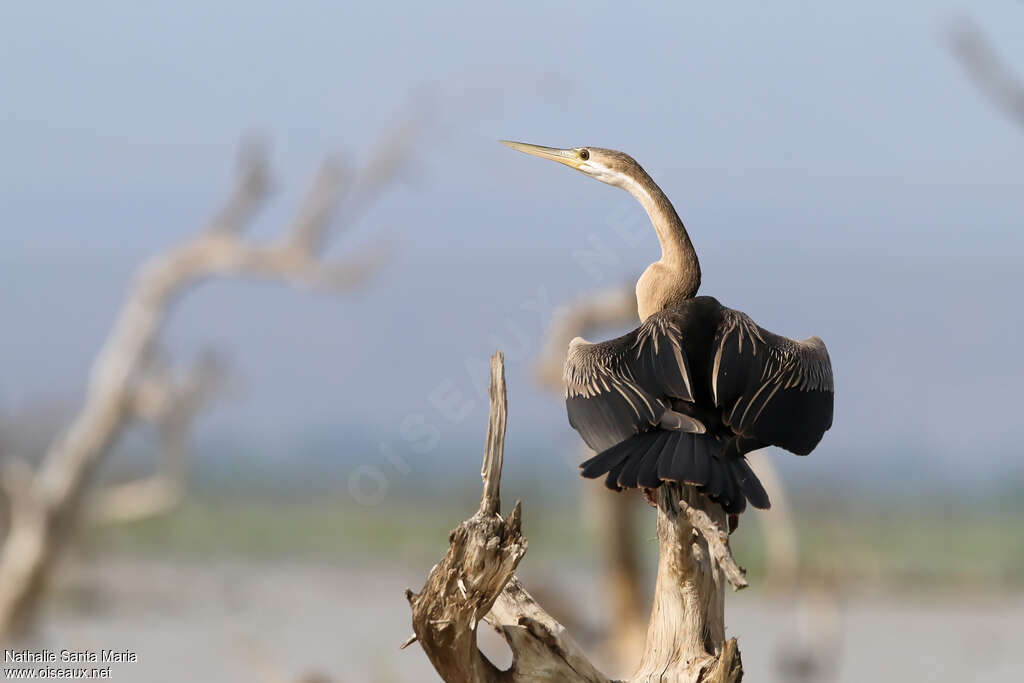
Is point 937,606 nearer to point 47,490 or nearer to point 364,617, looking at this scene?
point 364,617

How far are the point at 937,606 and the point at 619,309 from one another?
14.2 metres

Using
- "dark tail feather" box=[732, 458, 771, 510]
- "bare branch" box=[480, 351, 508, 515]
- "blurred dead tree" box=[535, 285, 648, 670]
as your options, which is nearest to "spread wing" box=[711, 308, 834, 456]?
"dark tail feather" box=[732, 458, 771, 510]

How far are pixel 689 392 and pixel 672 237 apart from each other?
65 centimetres

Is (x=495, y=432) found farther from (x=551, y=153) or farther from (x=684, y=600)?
(x=551, y=153)

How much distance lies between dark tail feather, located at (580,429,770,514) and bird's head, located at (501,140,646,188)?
3.58 feet

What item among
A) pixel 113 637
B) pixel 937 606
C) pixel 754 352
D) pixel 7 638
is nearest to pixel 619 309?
pixel 754 352

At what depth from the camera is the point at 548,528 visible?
2375cm

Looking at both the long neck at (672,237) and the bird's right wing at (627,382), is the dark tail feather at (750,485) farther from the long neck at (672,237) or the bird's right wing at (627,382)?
the long neck at (672,237)

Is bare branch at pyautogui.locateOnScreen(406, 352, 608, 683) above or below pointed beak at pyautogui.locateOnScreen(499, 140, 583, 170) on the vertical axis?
below

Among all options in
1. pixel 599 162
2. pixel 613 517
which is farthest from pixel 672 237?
pixel 613 517

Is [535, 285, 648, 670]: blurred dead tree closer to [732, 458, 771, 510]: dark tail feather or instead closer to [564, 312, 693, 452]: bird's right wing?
[564, 312, 693, 452]: bird's right wing

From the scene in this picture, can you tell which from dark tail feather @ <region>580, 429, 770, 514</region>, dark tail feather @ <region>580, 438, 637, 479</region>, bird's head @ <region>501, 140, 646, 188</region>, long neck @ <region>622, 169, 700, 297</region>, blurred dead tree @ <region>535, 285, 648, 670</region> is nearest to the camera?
dark tail feather @ <region>580, 429, 770, 514</region>

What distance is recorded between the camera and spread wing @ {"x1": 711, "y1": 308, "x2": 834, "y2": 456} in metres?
3.50

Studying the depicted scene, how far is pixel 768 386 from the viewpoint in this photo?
11.8 ft
